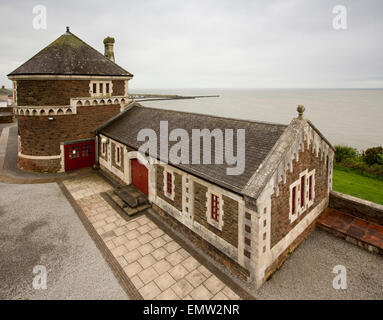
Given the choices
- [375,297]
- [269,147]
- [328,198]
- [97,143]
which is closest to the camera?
[375,297]

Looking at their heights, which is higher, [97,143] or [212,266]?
[97,143]

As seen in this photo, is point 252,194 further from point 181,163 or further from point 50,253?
point 50,253

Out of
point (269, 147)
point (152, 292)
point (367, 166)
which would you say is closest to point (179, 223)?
point (152, 292)

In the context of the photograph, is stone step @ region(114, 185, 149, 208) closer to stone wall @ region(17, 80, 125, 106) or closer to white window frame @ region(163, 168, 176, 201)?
white window frame @ region(163, 168, 176, 201)

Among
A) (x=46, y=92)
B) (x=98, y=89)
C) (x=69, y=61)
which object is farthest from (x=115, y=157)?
(x=69, y=61)

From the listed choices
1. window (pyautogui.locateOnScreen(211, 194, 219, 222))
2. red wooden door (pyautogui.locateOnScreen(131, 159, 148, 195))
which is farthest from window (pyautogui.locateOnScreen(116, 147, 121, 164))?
window (pyautogui.locateOnScreen(211, 194, 219, 222))

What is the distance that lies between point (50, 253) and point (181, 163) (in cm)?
701

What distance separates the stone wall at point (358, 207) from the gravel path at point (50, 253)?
11.8 metres

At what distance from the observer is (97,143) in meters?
21.5

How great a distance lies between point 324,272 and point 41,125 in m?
21.3

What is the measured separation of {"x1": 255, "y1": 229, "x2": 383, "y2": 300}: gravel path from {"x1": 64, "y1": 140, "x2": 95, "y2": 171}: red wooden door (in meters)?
18.2

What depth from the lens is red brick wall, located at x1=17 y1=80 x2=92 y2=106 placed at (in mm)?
18625
